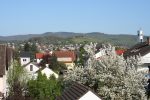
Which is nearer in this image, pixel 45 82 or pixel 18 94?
pixel 18 94

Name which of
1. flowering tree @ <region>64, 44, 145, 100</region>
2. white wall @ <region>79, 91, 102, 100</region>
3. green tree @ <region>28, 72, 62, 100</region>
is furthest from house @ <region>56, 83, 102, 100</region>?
green tree @ <region>28, 72, 62, 100</region>

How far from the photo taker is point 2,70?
121 ft

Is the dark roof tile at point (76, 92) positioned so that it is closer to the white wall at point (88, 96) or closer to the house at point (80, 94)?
the house at point (80, 94)

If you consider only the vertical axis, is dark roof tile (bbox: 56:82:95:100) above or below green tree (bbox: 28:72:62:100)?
above

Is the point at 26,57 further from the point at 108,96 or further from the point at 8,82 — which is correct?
the point at 108,96

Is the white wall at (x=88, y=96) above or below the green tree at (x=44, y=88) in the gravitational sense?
above

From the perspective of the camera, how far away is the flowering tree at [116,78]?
25062 millimetres

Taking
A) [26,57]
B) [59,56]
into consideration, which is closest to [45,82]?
[26,57]

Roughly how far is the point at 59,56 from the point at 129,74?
105 m

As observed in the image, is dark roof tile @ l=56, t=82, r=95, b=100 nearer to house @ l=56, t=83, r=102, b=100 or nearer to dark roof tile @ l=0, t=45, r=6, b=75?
house @ l=56, t=83, r=102, b=100

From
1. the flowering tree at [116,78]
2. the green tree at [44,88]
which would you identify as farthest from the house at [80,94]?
the green tree at [44,88]

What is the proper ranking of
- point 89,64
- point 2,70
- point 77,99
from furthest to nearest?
point 2,70 → point 89,64 → point 77,99

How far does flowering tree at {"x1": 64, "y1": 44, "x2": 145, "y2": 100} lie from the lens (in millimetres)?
25062

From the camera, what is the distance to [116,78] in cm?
2541
